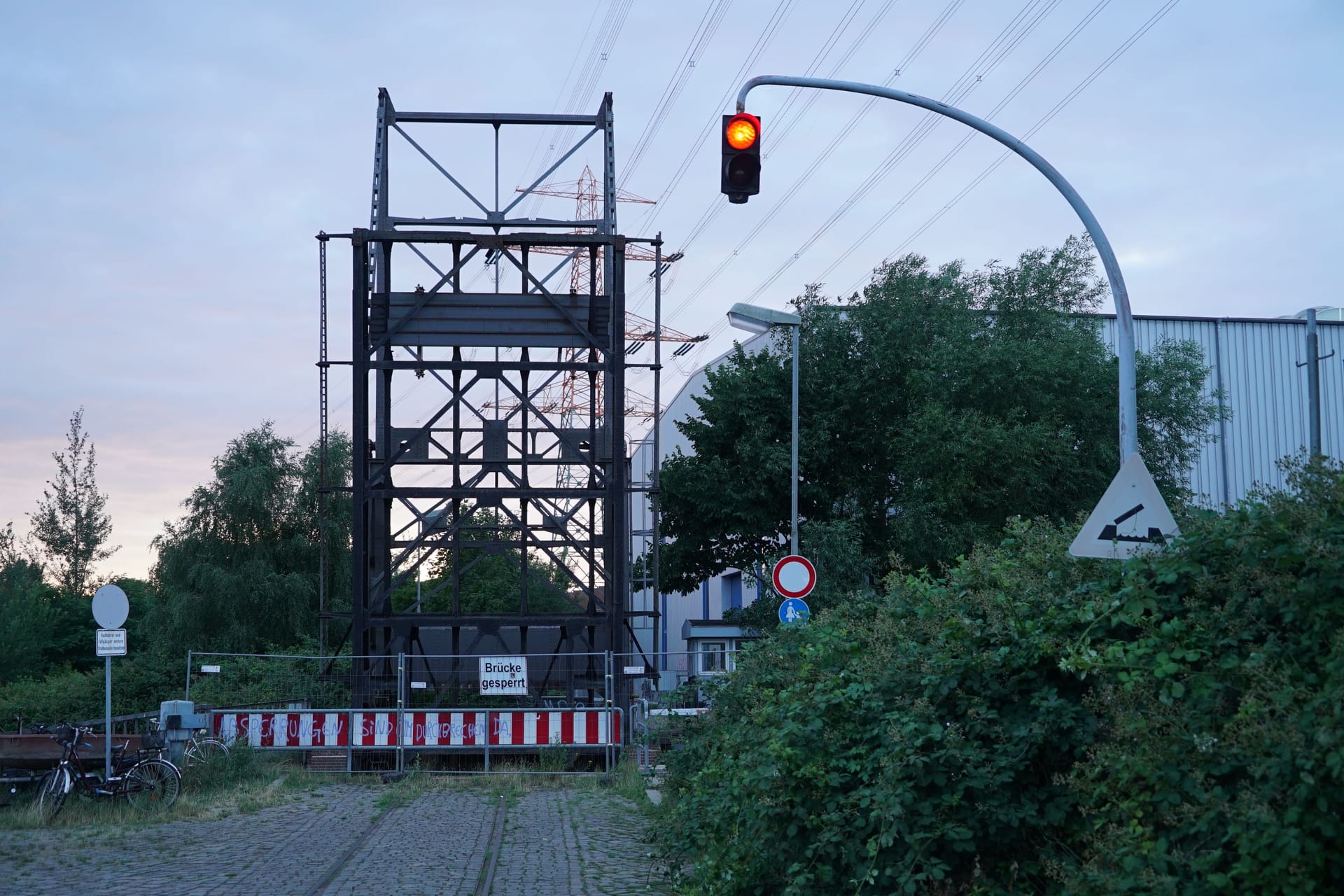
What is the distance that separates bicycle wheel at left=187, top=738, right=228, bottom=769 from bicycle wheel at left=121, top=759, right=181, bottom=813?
1671 millimetres

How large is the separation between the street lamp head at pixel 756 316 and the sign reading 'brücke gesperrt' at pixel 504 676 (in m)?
8.47

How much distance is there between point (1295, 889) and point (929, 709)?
8.73ft

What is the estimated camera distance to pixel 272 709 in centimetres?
2098

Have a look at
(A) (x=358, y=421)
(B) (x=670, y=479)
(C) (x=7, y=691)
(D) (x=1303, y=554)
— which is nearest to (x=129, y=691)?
(C) (x=7, y=691)

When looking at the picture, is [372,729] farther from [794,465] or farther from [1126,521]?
[1126,521]

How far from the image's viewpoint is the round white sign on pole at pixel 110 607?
17.5 m

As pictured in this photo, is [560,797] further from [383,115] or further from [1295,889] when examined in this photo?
[383,115]

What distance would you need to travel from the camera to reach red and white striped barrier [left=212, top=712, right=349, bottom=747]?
2070cm

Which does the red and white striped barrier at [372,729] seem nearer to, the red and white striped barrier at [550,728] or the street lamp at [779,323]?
the red and white striped barrier at [550,728]

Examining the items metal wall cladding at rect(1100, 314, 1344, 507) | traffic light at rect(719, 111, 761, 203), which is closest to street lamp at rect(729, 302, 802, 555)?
traffic light at rect(719, 111, 761, 203)

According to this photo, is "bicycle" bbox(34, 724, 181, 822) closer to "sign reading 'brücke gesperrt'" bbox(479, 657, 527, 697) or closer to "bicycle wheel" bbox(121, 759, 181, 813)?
"bicycle wheel" bbox(121, 759, 181, 813)

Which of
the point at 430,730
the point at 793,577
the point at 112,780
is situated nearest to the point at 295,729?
the point at 430,730

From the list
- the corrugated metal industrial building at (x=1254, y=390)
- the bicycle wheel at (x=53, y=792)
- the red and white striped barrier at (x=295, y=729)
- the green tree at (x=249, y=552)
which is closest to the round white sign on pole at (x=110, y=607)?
the bicycle wheel at (x=53, y=792)

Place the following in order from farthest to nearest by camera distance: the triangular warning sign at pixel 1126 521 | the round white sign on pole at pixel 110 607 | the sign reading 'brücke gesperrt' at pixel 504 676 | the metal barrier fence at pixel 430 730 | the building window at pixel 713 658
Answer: the sign reading 'brücke gesperrt' at pixel 504 676 → the metal barrier fence at pixel 430 730 → the round white sign on pole at pixel 110 607 → the building window at pixel 713 658 → the triangular warning sign at pixel 1126 521
